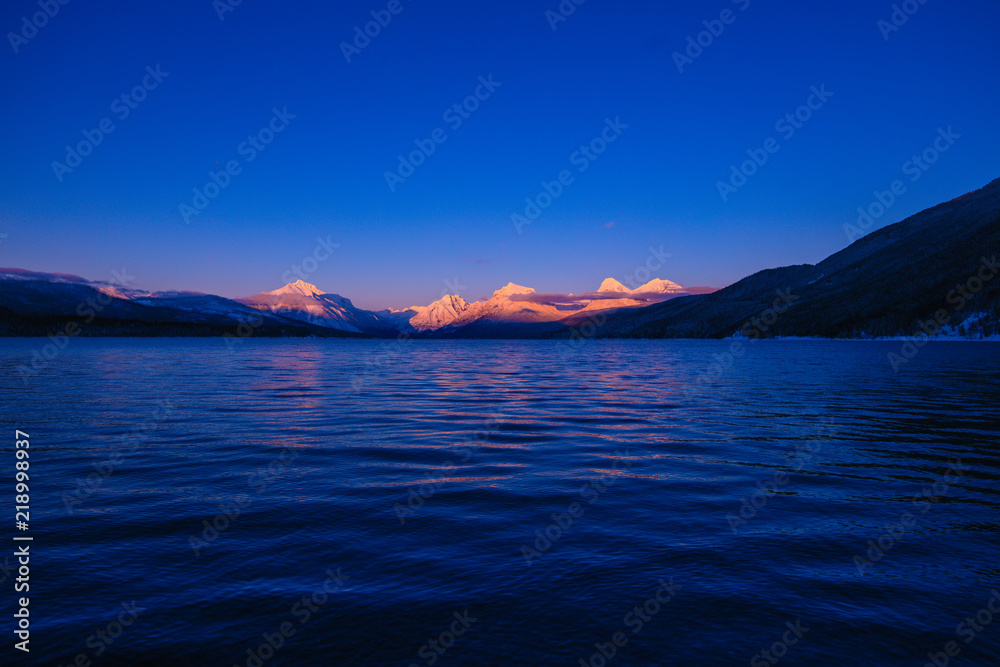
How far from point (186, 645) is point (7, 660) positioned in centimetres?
187

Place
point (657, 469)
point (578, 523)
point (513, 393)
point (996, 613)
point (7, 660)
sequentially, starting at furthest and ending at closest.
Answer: point (513, 393) < point (657, 469) < point (578, 523) < point (996, 613) < point (7, 660)

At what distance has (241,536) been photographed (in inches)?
423

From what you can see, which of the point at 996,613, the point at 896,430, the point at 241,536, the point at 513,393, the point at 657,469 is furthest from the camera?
the point at 513,393

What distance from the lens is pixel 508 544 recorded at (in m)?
10.4

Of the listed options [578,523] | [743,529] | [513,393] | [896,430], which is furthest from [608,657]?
[513,393]

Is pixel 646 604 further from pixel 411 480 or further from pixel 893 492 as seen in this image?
pixel 893 492

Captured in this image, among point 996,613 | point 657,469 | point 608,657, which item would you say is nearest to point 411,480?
point 657,469

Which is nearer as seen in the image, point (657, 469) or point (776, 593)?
point (776, 593)

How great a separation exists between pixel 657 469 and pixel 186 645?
12.9 m

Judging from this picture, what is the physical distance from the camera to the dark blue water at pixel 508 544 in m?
7.04

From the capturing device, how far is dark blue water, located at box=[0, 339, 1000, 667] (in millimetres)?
7035

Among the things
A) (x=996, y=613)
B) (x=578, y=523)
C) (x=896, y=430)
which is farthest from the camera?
(x=896, y=430)

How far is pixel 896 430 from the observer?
79.2ft

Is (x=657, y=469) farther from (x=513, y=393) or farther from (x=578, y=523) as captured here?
(x=513, y=393)
